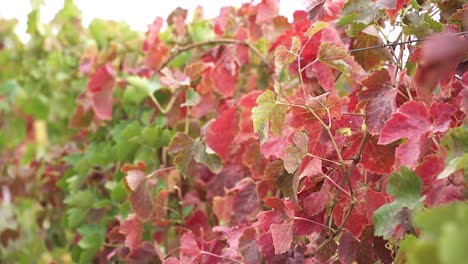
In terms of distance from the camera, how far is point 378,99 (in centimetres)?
101

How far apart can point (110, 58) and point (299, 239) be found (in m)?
1.13

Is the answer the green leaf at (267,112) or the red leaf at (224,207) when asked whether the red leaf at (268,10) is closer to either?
the red leaf at (224,207)

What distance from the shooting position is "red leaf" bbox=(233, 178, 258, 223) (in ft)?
4.39

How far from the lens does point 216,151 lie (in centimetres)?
150

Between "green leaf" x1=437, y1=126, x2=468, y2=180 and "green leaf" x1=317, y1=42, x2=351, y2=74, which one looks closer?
"green leaf" x1=437, y1=126, x2=468, y2=180

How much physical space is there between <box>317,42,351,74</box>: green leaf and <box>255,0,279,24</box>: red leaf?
0.55 m

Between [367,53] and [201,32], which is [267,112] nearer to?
[367,53]

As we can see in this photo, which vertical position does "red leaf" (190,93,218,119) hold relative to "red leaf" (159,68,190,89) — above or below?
below

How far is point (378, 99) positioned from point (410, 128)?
11 centimetres

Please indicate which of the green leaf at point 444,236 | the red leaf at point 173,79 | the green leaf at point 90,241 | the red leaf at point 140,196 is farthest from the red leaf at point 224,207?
the green leaf at point 444,236

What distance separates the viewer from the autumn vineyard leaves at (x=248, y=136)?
90 cm

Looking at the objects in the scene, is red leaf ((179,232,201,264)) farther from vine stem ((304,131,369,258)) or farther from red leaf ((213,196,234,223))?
red leaf ((213,196,234,223))

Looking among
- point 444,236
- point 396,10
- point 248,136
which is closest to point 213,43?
point 248,136

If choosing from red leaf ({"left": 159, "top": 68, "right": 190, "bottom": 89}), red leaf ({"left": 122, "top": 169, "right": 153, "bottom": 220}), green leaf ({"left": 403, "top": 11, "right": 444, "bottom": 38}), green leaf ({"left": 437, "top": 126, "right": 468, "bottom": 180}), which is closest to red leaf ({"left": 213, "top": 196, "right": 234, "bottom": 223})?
red leaf ({"left": 122, "top": 169, "right": 153, "bottom": 220})
